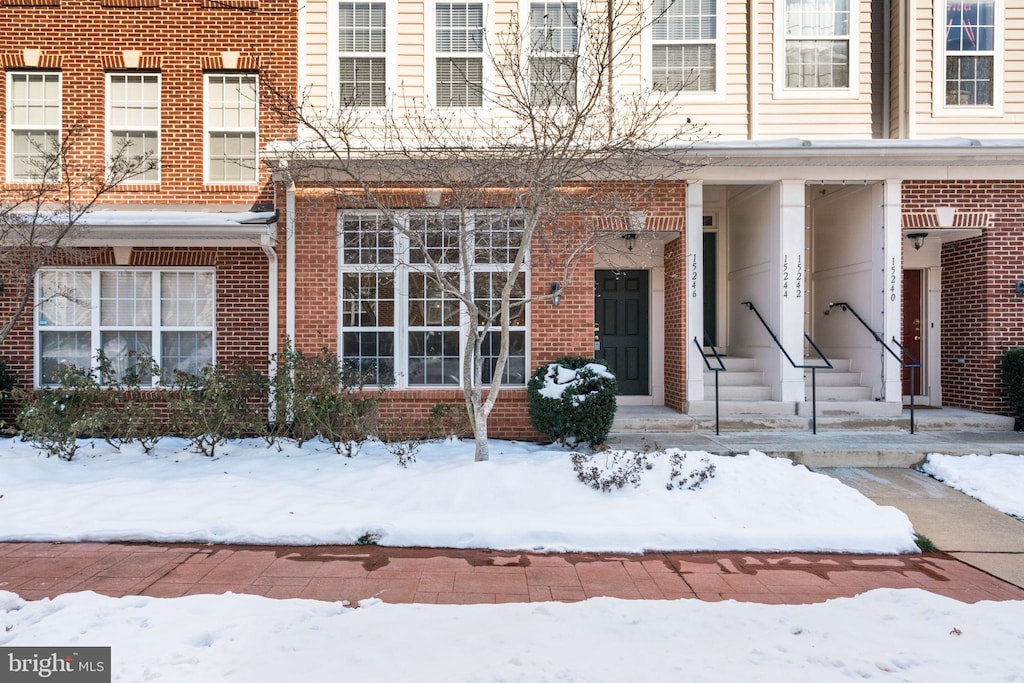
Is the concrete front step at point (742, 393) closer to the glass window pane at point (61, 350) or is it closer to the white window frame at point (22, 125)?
the glass window pane at point (61, 350)

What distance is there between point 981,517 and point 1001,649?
3098 millimetres

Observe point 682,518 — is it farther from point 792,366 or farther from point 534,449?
point 792,366

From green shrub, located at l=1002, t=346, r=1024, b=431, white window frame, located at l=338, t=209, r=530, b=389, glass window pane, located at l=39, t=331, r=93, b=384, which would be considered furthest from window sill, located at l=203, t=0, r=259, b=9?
green shrub, located at l=1002, t=346, r=1024, b=431

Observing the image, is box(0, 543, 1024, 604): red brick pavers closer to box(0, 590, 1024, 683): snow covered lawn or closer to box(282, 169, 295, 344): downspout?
box(0, 590, 1024, 683): snow covered lawn

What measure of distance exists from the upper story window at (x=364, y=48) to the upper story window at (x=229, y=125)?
1.68 meters

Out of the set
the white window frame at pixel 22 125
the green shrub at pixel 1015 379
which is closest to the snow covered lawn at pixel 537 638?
the green shrub at pixel 1015 379

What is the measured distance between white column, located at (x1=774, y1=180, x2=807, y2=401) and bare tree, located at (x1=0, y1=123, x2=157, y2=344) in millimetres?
8668

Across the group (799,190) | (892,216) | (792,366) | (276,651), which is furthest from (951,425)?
(276,651)

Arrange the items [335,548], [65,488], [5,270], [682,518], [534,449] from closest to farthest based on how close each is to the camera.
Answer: [335,548], [682,518], [65,488], [534,449], [5,270]

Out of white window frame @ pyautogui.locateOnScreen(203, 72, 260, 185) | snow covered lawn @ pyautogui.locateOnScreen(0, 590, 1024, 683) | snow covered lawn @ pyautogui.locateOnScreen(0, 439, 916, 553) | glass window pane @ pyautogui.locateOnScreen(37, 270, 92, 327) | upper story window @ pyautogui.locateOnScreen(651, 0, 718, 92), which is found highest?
upper story window @ pyautogui.locateOnScreen(651, 0, 718, 92)

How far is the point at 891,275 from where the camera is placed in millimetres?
9109

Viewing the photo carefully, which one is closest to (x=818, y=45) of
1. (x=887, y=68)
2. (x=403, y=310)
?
(x=887, y=68)

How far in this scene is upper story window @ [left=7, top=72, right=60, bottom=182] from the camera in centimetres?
944

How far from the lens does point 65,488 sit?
6215mm
